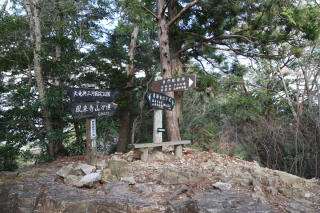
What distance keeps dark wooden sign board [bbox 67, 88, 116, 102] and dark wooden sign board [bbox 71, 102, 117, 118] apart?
0.09 meters

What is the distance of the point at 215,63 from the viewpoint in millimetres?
8570

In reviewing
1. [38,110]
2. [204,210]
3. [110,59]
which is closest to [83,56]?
[38,110]

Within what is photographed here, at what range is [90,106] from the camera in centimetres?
413

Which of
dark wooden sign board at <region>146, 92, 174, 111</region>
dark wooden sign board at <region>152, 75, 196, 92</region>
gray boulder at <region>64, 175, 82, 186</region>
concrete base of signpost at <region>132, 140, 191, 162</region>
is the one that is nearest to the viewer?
gray boulder at <region>64, 175, 82, 186</region>

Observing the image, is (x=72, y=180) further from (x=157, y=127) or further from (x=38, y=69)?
(x=38, y=69)

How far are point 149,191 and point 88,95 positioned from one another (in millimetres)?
2293

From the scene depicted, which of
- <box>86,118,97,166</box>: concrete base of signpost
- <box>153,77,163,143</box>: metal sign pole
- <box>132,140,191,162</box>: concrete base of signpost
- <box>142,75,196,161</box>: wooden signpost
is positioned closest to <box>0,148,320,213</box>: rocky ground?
<box>86,118,97,166</box>: concrete base of signpost

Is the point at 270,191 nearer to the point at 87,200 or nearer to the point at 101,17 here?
the point at 87,200

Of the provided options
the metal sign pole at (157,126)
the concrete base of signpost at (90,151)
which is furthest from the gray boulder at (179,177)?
the metal sign pole at (157,126)

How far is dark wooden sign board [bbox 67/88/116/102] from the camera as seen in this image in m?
3.79

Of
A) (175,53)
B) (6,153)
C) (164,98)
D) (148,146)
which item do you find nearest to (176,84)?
(164,98)

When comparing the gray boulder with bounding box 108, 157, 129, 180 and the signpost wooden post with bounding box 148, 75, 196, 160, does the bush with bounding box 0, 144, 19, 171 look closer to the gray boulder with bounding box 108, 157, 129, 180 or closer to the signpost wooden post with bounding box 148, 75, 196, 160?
the gray boulder with bounding box 108, 157, 129, 180

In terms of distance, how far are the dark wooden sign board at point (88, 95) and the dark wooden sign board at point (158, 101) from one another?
0.95 meters

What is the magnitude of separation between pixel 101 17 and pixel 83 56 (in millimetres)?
3556
